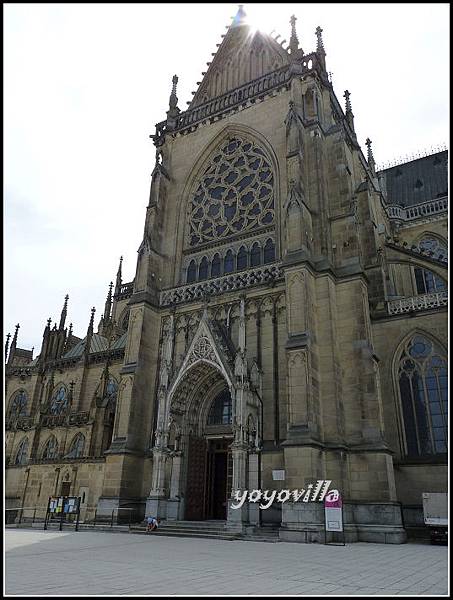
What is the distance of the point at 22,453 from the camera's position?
33125mm

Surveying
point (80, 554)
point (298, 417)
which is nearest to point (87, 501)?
point (298, 417)

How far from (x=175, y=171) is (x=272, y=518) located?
68.2ft

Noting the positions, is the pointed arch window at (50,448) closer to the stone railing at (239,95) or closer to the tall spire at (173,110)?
the stone railing at (239,95)

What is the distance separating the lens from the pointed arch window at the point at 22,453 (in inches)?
1286

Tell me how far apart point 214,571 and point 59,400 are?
30.0m

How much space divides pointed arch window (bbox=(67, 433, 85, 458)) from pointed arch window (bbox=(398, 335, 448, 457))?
1969 centimetres

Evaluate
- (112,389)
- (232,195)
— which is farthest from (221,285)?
(112,389)

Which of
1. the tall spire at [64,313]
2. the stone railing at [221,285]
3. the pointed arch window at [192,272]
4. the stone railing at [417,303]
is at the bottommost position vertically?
the stone railing at [417,303]

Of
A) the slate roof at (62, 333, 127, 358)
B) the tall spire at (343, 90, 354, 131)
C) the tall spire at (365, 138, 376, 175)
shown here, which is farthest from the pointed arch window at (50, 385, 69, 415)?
the tall spire at (365, 138, 376, 175)

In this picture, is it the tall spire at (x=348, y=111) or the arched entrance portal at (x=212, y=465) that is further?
the tall spire at (x=348, y=111)

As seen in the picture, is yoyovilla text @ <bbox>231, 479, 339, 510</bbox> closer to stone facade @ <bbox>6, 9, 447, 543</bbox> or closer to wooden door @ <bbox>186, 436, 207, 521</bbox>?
stone facade @ <bbox>6, 9, 447, 543</bbox>

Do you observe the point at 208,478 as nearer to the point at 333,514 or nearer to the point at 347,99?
the point at 333,514

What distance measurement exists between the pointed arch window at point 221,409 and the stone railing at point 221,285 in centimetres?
488

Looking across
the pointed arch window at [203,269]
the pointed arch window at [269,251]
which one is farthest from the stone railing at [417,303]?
the pointed arch window at [203,269]
